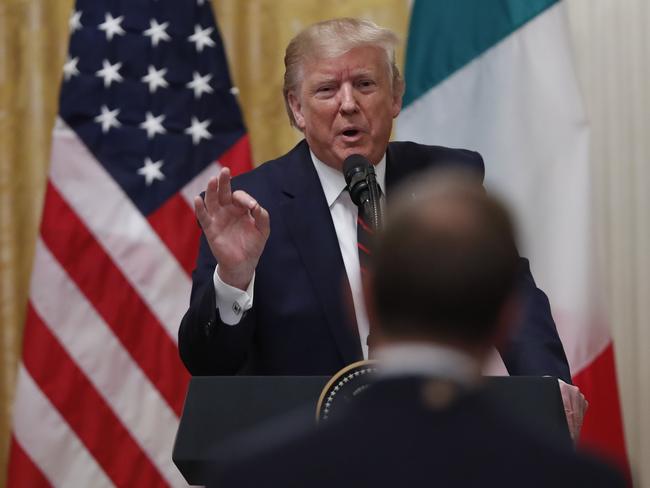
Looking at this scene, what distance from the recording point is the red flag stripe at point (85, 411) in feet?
12.5

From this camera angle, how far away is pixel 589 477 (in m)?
0.96

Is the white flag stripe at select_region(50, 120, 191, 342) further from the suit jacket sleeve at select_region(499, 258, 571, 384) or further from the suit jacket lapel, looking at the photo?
the suit jacket sleeve at select_region(499, 258, 571, 384)

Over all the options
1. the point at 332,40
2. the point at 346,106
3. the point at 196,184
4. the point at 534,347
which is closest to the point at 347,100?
the point at 346,106

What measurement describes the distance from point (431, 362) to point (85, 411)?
3.10 meters

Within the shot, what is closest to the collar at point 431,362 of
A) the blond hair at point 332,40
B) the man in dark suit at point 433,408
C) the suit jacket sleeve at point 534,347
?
the man in dark suit at point 433,408

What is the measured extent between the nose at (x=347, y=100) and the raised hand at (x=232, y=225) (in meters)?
0.66

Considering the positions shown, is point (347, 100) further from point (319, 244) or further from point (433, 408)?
point (433, 408)

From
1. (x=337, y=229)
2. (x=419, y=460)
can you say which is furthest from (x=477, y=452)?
(x=337, y=229)

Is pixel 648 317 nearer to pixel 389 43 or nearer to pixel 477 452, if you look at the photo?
pixel 389 43

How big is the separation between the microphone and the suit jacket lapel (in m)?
0.30

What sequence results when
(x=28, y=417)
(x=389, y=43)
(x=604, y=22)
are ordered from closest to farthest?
(x=389, y=43) < (x=28, y=417) < (x=604, y=22)

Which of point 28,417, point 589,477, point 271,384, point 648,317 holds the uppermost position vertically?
point 589,477

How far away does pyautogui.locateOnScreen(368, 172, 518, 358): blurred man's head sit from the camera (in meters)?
0.94

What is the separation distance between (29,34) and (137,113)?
1.57 ft
